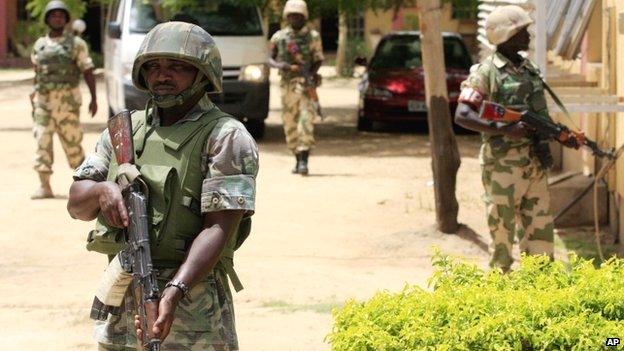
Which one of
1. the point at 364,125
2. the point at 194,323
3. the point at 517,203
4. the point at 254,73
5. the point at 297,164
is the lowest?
the point at 364,125

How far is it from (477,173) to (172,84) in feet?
34.3

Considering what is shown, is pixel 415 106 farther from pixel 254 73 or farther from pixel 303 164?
pixel 303 164

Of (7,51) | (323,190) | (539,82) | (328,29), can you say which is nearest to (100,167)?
(539,82)

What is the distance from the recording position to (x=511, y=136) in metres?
7.86

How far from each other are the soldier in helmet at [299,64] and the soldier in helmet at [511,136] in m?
6.18

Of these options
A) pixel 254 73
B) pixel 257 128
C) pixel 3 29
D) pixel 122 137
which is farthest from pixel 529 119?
pixel 3 29

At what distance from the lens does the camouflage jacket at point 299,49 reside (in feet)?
46.9

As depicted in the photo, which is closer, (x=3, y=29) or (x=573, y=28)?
(x=573, y=28)

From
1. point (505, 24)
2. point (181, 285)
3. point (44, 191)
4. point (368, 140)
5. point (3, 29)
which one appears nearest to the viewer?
point (181, 285)

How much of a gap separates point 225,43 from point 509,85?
9.30 meters

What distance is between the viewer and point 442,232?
10.6m

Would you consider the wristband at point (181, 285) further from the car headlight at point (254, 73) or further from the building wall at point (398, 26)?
the building wall at point (398, 26)

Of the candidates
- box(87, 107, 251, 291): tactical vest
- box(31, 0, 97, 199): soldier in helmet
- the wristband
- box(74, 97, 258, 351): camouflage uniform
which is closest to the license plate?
box(31, 0, 97, 199): soldier in helmet

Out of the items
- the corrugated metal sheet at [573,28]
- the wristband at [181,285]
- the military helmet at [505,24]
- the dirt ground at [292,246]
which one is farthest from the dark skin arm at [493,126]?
the wristband at [181,285]
